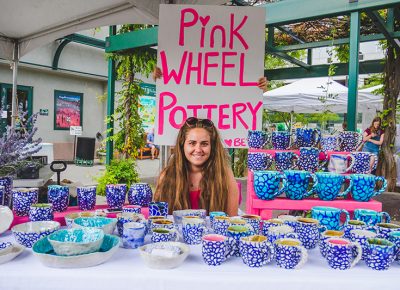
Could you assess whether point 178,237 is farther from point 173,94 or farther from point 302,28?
point 302,28

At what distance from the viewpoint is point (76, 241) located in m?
1.09

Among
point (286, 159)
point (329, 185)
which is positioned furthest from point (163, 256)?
point (286, 159)

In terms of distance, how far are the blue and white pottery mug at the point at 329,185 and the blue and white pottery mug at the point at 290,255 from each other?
542 mm

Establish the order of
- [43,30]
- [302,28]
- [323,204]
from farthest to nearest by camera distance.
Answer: [302,28]
[43,30]
[323,204]

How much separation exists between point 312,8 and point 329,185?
259 cm

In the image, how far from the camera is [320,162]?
1.78m

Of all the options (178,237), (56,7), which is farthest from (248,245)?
(56,7)

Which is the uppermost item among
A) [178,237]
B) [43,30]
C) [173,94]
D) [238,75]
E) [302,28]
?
[302,28]

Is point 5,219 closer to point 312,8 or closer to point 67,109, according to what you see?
point 312,8

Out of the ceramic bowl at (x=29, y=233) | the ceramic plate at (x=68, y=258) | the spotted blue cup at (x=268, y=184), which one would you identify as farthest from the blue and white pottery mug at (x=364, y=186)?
the ceramic bowl at (x=29, y=233)

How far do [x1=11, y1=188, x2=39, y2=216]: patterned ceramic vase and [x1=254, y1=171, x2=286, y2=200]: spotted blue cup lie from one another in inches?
34.0

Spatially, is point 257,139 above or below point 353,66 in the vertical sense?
below

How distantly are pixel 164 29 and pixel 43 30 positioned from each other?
1752mm

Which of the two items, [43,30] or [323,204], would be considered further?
[43,30]
